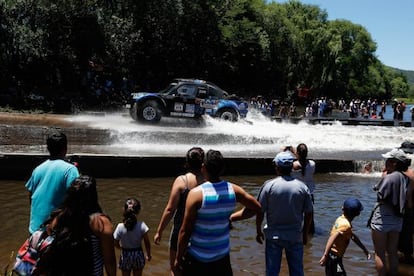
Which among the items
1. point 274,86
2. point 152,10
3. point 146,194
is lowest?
point 146,194

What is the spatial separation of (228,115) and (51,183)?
60.1 ft

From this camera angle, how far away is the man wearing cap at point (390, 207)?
6.02 m

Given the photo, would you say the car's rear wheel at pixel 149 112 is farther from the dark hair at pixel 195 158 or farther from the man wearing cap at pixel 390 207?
the dark hair at pixel 195 158

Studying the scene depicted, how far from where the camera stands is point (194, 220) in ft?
14.1

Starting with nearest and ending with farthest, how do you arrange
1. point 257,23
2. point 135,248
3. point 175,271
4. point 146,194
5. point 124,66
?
point 175,271
point 135,248
point 146,194
point 124,66
point 257,23

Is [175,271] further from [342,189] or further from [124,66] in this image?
[124,66]

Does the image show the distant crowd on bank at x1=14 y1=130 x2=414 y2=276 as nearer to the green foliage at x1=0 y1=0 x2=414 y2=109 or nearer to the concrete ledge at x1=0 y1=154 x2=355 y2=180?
the concrete ledge at x1=0 y1=154 x2=355 y2=180

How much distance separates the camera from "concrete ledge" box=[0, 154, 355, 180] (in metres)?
13.7

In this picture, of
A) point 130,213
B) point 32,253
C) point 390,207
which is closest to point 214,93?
point 390,207

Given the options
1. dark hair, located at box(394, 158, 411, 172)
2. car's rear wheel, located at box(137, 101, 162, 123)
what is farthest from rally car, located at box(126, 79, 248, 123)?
dark hair, located at box(394, 158, 411, 172)

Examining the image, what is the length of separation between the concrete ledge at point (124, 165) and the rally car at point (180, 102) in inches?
273

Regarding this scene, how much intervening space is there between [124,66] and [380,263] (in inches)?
1191

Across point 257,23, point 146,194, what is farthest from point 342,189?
point 257,23

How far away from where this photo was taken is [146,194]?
1227 cm
